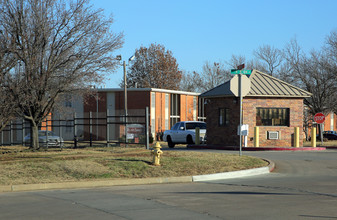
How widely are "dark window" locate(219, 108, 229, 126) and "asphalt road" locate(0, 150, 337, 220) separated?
50.7 feet

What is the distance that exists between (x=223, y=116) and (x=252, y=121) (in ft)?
6.29

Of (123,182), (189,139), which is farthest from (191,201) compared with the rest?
(189,139)

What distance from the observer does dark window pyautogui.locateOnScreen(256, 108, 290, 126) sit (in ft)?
99.7

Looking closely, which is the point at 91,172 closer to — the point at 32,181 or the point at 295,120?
the point at 32,181

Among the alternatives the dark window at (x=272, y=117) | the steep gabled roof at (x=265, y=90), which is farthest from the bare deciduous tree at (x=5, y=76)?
the dark window at (x=272, y=117)

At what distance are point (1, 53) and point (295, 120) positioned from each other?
60.4 feet

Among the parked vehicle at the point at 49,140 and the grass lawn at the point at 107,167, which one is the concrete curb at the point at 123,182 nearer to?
the grass lawn at the point at 107,167

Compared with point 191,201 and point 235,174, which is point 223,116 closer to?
point 235,174

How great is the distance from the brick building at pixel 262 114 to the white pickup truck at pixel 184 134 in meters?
2.34

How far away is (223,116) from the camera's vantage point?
31.0m

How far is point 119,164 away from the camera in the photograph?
16.5 m

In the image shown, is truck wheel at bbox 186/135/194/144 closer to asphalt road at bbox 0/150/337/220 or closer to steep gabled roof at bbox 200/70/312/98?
Answer: steep gabled roof at bbox 200/70/312/98

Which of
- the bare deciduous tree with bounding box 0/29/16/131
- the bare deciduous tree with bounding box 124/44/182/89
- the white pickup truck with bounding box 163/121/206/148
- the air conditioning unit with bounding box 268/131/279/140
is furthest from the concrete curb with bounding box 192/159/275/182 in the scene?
the bare deciduous tree with bounding box 124/44/182/89

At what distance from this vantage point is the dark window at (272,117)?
30391 millimetres
